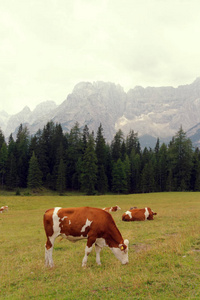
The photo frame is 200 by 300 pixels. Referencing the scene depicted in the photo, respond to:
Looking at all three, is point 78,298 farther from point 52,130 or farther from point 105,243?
point 52,130

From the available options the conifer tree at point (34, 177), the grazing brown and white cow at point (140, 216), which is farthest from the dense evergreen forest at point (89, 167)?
the grazing brown and white cow at point (140, 216)

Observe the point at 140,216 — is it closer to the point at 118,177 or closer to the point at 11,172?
the point at 118,177

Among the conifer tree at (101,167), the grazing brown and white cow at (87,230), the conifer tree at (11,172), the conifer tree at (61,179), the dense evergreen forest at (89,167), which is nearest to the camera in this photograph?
the grazing brown and white cow at (87,230)

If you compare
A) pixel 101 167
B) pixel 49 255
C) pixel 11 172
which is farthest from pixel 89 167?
pixel 49 255

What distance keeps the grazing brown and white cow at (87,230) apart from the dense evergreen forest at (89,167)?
5458 cm

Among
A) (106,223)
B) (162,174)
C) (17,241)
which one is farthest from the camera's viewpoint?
(162,174)

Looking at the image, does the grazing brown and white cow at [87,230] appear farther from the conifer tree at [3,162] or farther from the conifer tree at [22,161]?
the conifer tree at [3,162]

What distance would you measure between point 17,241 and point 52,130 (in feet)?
258

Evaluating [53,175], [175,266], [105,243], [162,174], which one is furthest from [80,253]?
[162,174]

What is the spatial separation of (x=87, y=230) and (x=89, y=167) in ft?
182

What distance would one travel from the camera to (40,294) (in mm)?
6117

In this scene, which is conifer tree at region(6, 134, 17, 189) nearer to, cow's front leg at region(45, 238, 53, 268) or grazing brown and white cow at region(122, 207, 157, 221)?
grazing brown and white cow at region(122, 207, 157, 221)

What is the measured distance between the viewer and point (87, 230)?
821 centimetres

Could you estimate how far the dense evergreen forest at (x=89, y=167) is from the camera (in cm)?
6588
